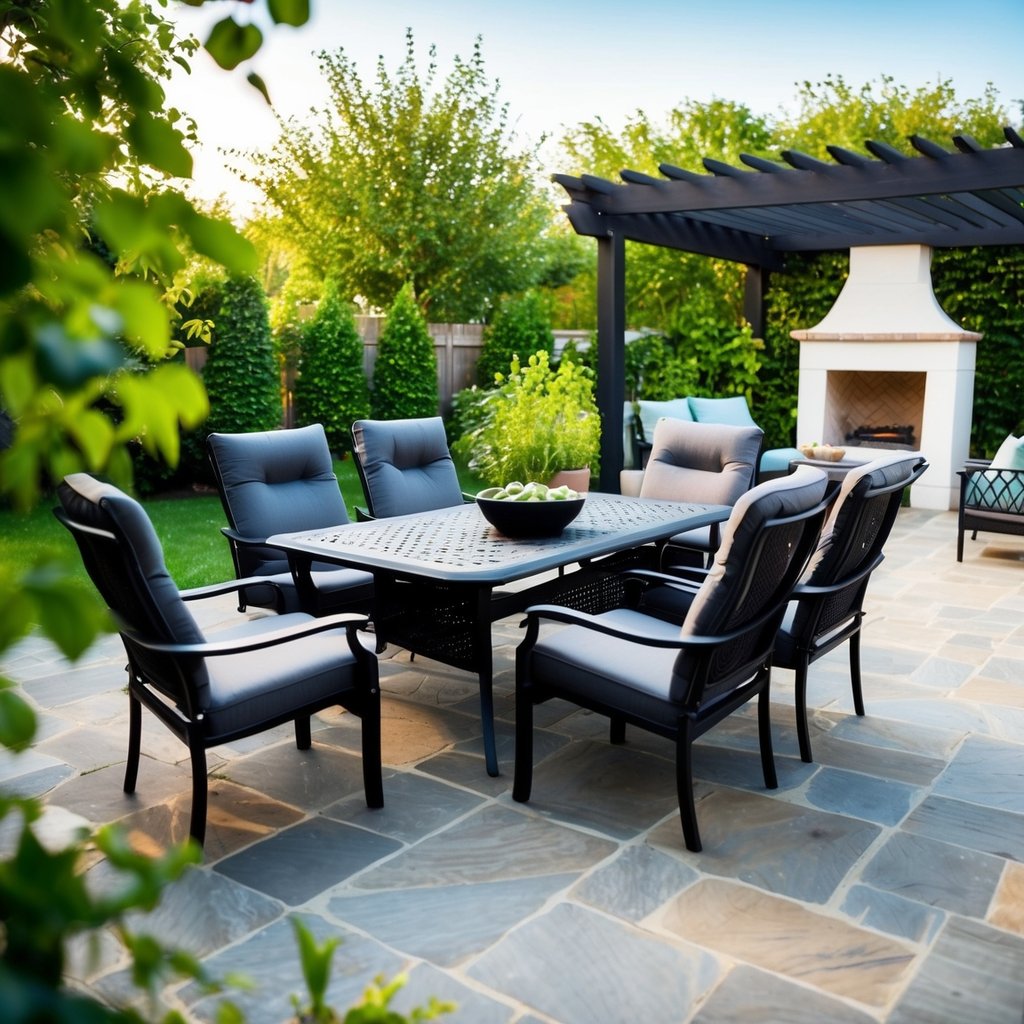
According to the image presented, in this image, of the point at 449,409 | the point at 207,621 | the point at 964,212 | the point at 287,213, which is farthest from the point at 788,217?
the point at 287,213

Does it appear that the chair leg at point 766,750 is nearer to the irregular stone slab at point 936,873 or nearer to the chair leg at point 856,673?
the irregular stone slab at point 936,873

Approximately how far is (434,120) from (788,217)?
21.6 ft

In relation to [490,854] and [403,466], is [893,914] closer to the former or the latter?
[490,854]

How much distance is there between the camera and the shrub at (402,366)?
1031 centimetres

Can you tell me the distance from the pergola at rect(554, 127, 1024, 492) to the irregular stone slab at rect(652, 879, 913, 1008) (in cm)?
511

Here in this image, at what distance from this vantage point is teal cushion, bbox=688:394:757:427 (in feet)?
27.8

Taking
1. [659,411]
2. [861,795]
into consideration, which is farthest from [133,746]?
[659,411]

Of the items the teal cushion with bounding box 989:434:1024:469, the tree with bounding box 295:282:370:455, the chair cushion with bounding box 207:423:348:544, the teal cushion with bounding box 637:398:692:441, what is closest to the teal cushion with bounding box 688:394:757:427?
the teal cushion with bounding box 637:398:692:441

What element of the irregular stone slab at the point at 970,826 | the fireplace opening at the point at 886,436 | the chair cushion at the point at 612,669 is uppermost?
the chair cushion at the point at 612,669

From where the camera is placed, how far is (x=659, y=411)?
27.6ft

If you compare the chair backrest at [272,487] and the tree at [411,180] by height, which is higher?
the tree at [411,180]

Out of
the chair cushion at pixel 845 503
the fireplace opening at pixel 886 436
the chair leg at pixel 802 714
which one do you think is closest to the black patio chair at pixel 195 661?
the chair leg at pixel 802 714

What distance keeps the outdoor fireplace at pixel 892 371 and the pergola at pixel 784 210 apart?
1.28ft

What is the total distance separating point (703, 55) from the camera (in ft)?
49.3
